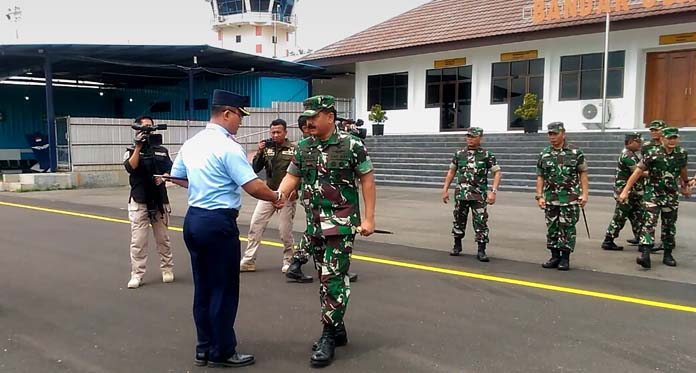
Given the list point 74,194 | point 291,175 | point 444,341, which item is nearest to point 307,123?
point 291,175

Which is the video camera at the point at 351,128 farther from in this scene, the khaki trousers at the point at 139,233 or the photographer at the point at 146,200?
the khaki trousers at the point at 139,233

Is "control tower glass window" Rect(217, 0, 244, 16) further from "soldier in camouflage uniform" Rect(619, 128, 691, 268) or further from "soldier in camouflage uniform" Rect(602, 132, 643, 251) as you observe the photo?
"soldier in camouflage uniform" Rect(619, 128, 691, 268)

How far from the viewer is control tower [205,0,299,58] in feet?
170

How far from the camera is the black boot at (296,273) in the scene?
20.5 feet

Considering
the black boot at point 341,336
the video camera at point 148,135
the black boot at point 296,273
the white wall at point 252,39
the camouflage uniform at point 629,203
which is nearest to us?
the black boot at point 341,336

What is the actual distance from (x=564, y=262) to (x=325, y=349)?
3913 mm

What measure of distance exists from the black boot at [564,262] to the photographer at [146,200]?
4.41 meters

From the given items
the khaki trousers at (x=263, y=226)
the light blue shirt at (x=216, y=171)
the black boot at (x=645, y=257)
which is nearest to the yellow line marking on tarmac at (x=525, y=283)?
the khaki trousers at (x=263, y=226)

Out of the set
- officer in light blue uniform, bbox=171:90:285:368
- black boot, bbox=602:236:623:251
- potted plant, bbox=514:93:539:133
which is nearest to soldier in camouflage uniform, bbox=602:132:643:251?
black boot, bbox=602:236:623:251

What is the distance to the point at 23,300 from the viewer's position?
5.52 m

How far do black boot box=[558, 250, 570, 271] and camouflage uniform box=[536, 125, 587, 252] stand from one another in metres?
0.07

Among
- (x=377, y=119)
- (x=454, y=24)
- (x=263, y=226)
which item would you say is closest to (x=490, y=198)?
(x=263, y=226)

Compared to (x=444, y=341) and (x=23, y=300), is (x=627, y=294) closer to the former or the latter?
(x=444, y=341)

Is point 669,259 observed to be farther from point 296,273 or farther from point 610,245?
point 296,273
